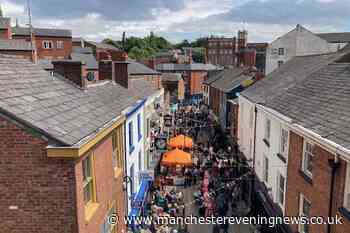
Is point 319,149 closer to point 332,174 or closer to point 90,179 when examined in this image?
Result: point 332,174

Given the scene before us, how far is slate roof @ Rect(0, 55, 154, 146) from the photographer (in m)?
5.89

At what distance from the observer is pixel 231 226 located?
16.0 m

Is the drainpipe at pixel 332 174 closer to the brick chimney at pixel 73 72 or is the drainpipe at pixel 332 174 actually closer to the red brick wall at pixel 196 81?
the brick chimney at pixel 73 72

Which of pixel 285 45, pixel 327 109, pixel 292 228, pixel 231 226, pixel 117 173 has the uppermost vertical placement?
pixel 285 45

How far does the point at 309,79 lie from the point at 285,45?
23129 millimetres

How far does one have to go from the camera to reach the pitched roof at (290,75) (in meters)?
16.1

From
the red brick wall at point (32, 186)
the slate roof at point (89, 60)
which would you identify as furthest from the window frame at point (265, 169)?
the slate roof at point (89, 60)

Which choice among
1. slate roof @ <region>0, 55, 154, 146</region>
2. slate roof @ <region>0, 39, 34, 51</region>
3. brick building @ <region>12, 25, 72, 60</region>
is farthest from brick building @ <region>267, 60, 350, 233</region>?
brick building @ <region>12, 25, 72, 60</region>

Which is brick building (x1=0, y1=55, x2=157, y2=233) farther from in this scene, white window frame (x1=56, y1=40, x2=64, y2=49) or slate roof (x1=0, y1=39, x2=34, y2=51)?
white window frame (x1=56, y1=40, x2=64, y2=49)

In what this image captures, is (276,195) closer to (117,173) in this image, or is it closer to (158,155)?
(117,173)

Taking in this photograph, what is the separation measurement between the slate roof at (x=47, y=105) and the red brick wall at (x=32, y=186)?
29 cm

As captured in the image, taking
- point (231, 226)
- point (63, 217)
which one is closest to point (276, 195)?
point (231, 226)

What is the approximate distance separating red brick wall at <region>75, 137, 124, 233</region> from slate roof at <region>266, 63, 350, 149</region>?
18.7 ft

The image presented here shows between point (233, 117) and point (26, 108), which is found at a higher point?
point (26, 108)
